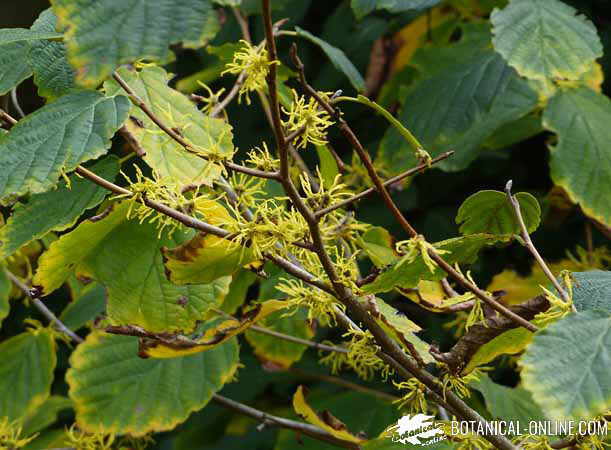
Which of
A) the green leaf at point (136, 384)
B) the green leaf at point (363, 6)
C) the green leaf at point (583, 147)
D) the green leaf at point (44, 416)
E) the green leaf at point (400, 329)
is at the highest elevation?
the green leaf at point (363, 6)

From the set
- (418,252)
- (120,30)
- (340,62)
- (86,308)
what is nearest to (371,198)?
(340,62)

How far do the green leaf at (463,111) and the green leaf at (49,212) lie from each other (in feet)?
1.78

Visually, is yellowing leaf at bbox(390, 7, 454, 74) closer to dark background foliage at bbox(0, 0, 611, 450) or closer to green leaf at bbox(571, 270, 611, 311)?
dark background foliage at bbox(0, 0, 611, 450)

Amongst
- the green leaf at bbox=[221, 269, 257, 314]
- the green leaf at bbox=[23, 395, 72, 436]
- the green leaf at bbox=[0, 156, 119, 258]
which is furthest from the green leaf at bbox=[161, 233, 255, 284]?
the green leaf at bbox=[23, 395, 72, 436]

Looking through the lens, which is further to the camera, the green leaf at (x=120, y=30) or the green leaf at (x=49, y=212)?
the green leaf at (x=49, y=212)

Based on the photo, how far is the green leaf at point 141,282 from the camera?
782 mm

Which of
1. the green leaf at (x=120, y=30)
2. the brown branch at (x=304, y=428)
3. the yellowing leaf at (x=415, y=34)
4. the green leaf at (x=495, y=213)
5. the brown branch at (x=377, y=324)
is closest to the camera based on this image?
the green leaf at (x=120, y=30)

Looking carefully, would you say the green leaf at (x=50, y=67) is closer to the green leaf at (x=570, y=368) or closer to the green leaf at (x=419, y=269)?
the green leaf at (x=419, y=269)

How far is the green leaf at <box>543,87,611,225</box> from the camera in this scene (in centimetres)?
102

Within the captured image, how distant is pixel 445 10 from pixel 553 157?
48 cm

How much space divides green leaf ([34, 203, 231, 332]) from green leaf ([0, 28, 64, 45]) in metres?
0.19

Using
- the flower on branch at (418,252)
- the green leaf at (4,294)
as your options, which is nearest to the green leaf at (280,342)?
the green leaf at (4,294)

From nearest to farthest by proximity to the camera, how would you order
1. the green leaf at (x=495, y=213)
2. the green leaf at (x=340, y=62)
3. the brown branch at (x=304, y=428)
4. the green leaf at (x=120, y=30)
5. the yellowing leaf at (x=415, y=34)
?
the green leaf at (x=120, y=30) → the green leaf at (x=495, y=213) → the brown branch at (x=304, y=428) → the green leaf at (x=340, y=62) → the yellowing leaf at (x=415, y=34)

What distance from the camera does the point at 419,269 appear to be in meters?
0.56
